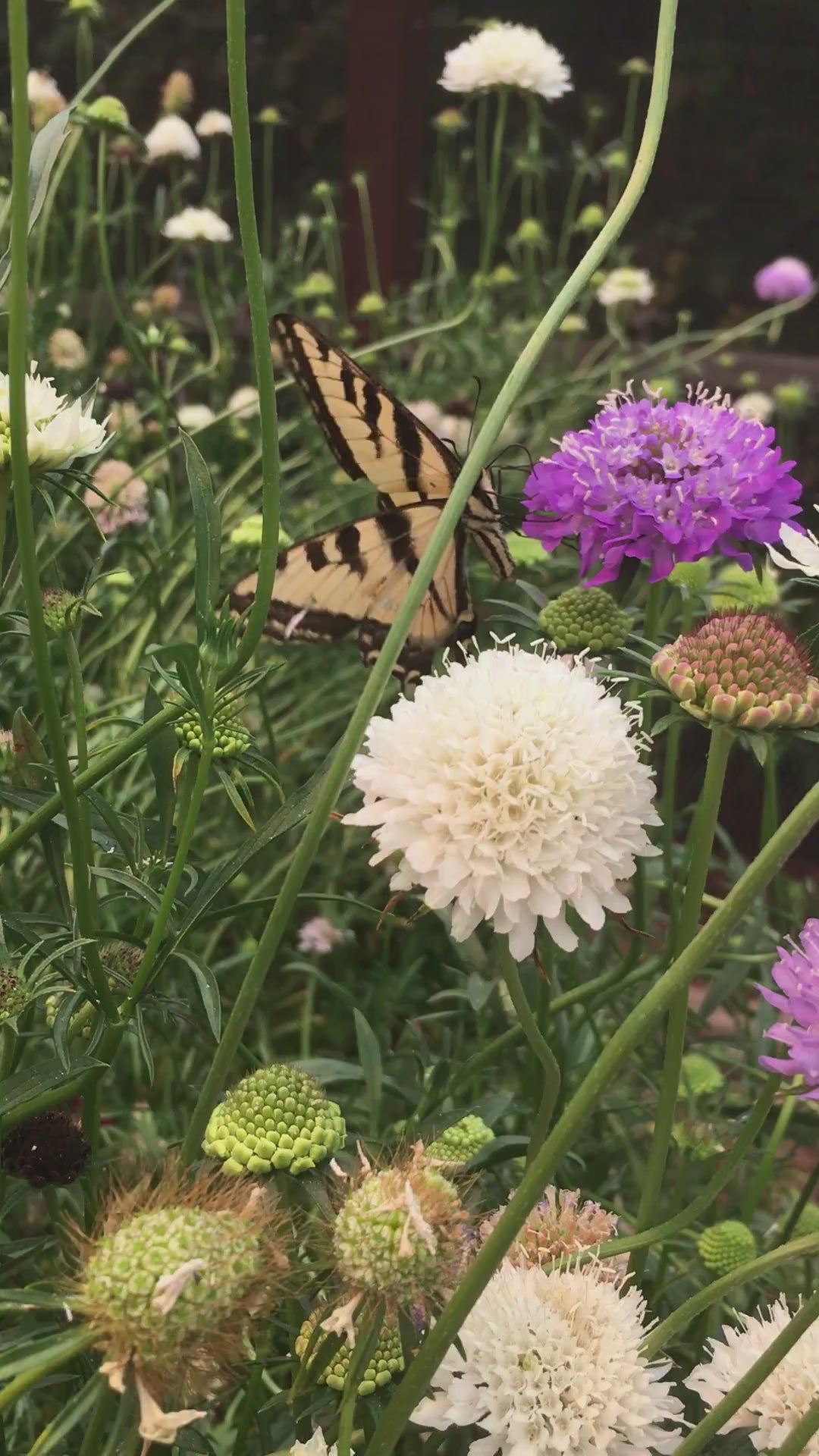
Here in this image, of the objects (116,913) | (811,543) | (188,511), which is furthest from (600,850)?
(188,511)

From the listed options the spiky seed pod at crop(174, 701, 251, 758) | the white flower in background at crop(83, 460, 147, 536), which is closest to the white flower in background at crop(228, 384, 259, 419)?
the white flower in background at crop(83, 460, 147, 536)

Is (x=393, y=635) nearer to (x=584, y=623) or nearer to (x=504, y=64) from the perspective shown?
(x=584, y=623)

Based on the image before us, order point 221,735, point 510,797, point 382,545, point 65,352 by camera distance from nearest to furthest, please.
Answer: point 510,797, point 221,735, point 382,545, point 65,352

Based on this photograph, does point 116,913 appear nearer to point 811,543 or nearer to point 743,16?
point 811,543

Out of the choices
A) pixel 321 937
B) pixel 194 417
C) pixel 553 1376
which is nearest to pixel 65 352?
pixel 194 417

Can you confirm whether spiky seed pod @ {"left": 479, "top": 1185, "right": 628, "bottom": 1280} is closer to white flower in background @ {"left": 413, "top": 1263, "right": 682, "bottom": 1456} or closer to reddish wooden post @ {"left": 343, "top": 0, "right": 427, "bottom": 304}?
white flower in background @ {"left": 413, "top": 1263, "right": 682, "bottom": 1456}

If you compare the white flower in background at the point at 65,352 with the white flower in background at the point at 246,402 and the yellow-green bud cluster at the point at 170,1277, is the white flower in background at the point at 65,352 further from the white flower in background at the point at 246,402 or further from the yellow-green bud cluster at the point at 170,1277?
the yellow-green bud cluster at the point at 170,1277
